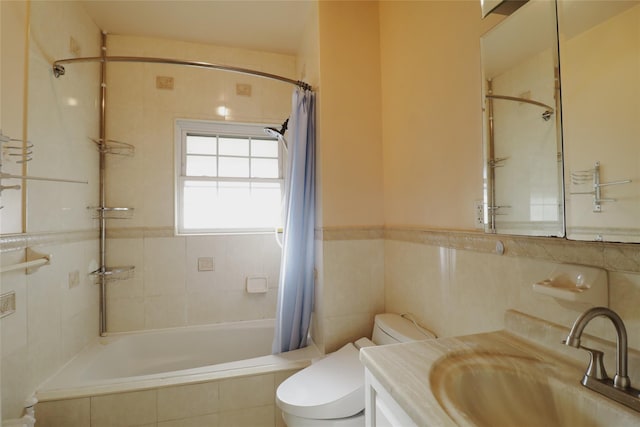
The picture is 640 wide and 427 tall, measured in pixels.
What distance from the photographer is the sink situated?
66 cm

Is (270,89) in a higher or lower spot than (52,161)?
higher

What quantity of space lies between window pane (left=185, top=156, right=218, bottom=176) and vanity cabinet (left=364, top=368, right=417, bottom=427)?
2164mm

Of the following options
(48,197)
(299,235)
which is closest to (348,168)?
(299,235)

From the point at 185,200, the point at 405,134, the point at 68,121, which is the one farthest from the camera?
the point at 185,200

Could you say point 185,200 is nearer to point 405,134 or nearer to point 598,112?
point 405,134

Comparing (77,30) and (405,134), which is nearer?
(405,134)

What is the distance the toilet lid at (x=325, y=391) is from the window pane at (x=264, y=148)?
1.82 meters

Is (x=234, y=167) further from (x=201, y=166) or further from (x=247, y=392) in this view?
(x=247, y=392)

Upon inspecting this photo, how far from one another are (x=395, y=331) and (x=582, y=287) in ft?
2.93

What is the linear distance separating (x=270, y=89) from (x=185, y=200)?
1.21m

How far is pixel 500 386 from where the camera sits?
0.76m

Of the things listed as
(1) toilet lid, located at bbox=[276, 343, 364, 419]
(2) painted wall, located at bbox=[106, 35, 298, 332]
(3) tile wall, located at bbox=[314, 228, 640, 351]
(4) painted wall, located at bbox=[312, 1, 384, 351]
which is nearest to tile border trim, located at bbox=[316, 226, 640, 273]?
(3) tile wall, located at bbox=[314, 228, 640, 351]

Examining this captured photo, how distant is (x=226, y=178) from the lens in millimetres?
2520

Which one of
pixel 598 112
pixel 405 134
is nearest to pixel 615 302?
pixel 598 112
